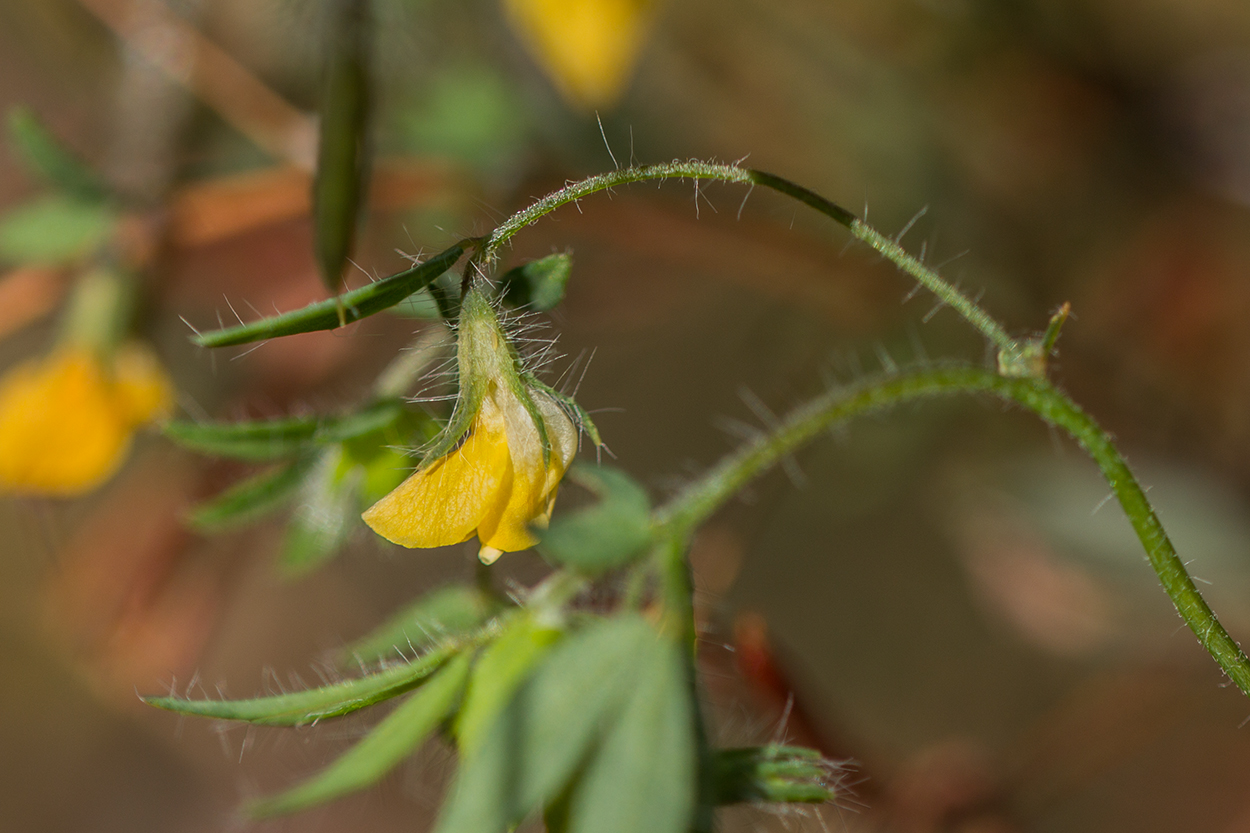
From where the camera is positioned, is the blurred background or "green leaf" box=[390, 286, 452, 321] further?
the blurred background

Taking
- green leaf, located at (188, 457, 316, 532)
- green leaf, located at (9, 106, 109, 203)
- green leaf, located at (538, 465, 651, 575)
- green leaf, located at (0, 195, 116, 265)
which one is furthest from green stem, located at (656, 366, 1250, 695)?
green leaf, located at (0, 195, 116, 265)

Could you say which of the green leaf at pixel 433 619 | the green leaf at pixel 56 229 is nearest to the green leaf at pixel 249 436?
the green leaf at pixel 433 619

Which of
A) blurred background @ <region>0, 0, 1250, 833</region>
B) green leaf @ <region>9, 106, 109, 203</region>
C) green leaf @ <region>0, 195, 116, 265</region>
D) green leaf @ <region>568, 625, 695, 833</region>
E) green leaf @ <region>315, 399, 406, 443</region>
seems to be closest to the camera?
green leaf @ <region>568, 625, 695, 833</region>

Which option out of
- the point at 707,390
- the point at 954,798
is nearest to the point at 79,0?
the point at 707,390

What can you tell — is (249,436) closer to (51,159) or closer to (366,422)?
(366,422)

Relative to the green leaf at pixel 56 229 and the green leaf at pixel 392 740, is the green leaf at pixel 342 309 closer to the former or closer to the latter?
the green leaf at pixel 392 740

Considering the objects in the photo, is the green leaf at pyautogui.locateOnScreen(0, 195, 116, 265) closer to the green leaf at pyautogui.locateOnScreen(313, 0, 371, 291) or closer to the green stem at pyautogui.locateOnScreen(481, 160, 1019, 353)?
the green leaf at pyautogui.locateOnScreen(313, 0, 371, 291)
